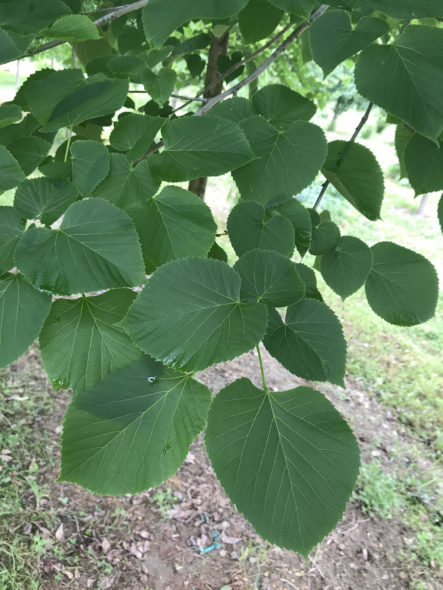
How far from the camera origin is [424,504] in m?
2.98

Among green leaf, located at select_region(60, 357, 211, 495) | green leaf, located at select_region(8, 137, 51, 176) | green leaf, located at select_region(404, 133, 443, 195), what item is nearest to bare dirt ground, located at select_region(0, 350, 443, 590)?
green leaf, located at select_region(60, 357, 211, 495)

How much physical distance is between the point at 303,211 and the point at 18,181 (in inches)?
14.6

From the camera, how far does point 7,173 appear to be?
0.53m

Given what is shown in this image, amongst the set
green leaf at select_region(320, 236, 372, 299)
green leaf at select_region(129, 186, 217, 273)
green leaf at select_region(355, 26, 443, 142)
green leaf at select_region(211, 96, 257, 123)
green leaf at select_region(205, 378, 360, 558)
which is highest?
green leaf at select_region(355, 26, 443, 142)

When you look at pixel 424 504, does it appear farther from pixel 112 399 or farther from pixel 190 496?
pixel 112 399

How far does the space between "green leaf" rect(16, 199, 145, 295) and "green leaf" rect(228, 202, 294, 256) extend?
0.55 ft

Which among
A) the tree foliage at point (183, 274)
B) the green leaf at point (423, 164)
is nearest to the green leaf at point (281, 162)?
the tree foliage at point (183, 274)

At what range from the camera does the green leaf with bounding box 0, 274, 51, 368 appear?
0.51m

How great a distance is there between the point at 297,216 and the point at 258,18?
0.50 meters

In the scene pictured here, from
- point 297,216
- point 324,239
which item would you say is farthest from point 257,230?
point 324,239

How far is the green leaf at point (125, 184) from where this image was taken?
57 centimetres

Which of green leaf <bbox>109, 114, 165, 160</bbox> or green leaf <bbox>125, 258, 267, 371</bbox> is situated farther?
green leaf <bbox>109, 114, 165, 160</bbox>

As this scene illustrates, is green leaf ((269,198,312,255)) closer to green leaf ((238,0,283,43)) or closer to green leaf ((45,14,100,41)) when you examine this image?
green leaf ((45,14,100,41))

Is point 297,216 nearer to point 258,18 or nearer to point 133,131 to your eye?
point 133,131
